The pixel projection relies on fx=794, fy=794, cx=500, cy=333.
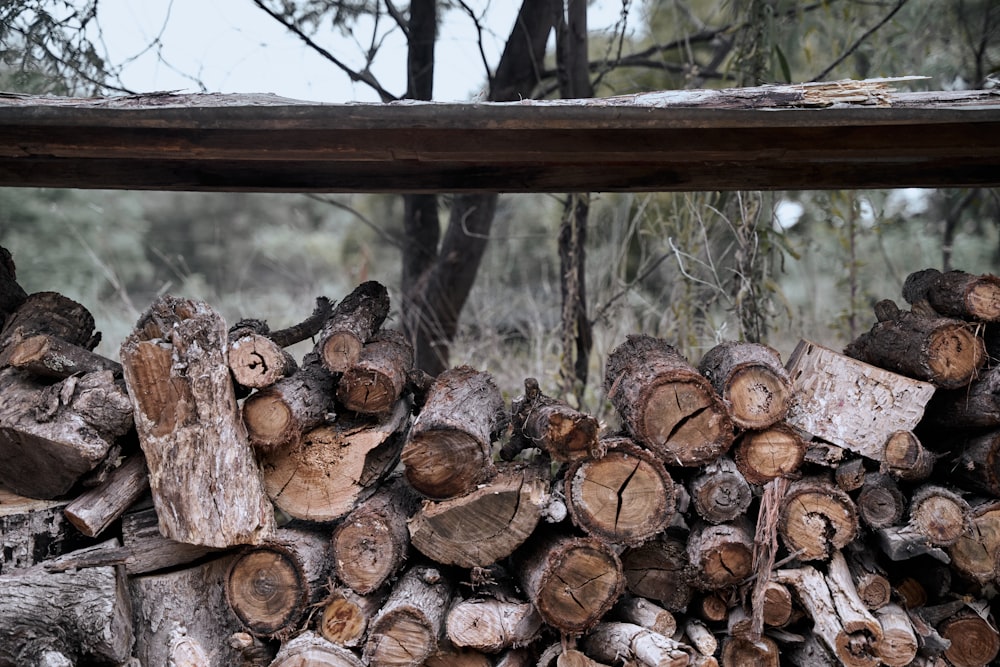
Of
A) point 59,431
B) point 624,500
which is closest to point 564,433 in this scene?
point 624,500

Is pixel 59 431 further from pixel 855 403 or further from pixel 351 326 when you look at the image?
pixel 855 403

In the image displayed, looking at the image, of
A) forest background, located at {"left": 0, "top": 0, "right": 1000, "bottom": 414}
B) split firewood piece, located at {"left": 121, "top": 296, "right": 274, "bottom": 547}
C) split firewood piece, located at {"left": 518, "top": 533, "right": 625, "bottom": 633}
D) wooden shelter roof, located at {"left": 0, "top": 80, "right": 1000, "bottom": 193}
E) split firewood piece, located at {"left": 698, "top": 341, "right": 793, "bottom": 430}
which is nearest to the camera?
wooden shelter roof, located at {"left": 0, "top": 80, "right": 1000, "bottom": 193}

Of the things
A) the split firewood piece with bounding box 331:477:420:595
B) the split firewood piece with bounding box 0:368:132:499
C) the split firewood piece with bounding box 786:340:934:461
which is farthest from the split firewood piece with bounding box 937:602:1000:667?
the split firewood piece with bounding box 0:368:132:499

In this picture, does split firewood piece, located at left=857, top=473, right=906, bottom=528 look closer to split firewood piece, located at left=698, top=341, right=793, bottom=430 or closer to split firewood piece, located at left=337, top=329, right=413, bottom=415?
split firewood piece, located at left=698, top=341, right=793, bottom=430

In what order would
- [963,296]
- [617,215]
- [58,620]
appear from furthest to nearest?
[617,215]
[963,296]
[58,620]

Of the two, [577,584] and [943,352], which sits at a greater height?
[943,352]

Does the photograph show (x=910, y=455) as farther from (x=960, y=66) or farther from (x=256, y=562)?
(x=960, y=66)

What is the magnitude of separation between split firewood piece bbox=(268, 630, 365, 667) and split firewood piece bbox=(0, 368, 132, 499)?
32.2 inches

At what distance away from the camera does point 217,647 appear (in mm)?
2578

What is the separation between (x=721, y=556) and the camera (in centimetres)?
254

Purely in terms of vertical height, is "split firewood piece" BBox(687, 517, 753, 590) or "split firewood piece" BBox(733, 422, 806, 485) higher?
"split firewood piece" BBox(733, 422, 806, 485)

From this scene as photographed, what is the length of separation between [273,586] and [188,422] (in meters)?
0.59

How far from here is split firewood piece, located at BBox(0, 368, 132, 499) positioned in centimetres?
236

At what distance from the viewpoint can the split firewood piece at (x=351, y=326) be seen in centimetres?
260
